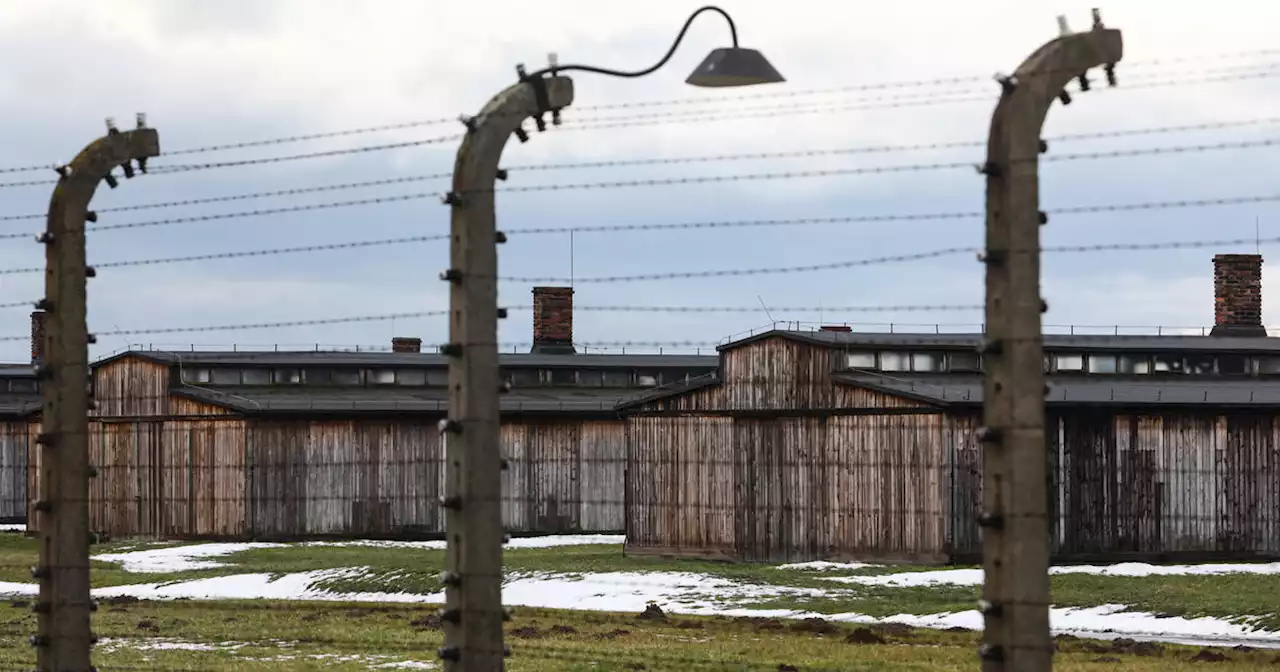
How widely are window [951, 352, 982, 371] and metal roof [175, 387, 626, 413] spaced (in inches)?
495

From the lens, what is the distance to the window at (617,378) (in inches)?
2933

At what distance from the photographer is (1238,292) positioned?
63156mm

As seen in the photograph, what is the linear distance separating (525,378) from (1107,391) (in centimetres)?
2765

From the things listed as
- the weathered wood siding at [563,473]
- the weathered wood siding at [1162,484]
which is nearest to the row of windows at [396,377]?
the weathered wood siding at [563,473]

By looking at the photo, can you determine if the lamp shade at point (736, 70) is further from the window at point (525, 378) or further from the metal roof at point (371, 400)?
the window at point (525, 378)

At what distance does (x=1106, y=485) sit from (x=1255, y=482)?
3.55m

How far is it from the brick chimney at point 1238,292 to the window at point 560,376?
22581mm

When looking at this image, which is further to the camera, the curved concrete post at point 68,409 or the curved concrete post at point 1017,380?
the curved concrete post at point 68,409

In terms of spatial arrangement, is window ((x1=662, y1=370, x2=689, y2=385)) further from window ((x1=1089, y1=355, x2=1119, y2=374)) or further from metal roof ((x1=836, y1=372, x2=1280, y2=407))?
metal roof ((x1=836, y1=372, x2=1280, y2=407))

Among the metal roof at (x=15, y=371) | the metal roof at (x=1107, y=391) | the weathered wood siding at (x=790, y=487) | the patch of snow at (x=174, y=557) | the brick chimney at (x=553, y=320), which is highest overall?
the brick chimney at (x=553, y=320)

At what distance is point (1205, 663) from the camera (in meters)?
28.3

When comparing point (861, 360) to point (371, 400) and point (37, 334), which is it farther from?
point (37, 334)

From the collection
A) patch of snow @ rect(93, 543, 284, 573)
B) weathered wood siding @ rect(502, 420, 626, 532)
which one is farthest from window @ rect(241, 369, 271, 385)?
weathered wood siding @ rect(502, 420, 626, 532)

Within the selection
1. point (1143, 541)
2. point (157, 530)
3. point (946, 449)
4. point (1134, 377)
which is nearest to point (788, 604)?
point (946, 449)
